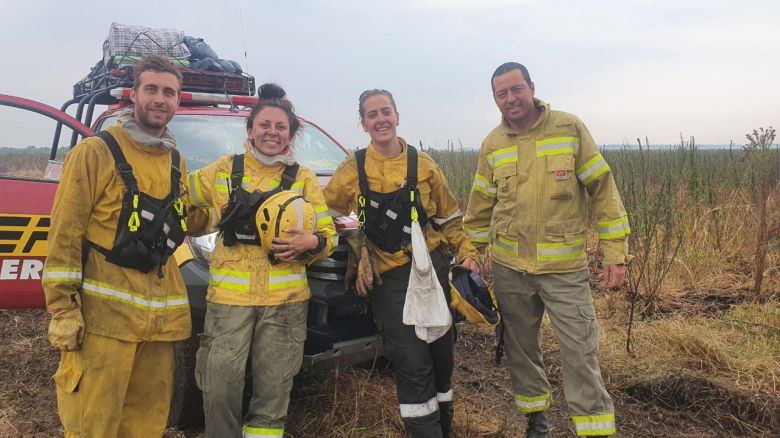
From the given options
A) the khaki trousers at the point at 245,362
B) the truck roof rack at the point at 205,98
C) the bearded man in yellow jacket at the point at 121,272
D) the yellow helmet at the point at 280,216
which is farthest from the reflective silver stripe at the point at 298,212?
the truck roof rack at the point at 205,98

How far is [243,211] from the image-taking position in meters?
2.54

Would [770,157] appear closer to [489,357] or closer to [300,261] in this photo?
[489,357]

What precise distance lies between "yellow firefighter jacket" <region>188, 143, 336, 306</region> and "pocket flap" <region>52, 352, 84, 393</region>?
0.60m

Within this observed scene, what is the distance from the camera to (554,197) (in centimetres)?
298

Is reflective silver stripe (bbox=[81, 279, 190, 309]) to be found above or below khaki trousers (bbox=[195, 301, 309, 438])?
above

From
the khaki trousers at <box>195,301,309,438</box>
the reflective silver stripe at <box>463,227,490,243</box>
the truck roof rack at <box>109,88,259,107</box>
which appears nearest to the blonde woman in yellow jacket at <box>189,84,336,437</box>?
the khaki trousers at <box>195,301,309,438</box>

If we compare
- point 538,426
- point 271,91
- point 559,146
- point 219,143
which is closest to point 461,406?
point 538,426

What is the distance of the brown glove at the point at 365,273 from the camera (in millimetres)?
2852

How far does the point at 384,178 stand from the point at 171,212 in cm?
108

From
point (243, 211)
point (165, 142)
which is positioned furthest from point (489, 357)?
point (165, 142)

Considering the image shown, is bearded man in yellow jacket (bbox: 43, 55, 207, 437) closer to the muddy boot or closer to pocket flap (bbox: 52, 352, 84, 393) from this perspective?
pocket flap (bbox: 52, 352, 84, 393)

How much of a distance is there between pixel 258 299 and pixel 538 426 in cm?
182

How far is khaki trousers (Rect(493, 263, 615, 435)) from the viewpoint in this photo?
2916 millimetres

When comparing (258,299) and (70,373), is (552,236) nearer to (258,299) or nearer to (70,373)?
(258,299)
